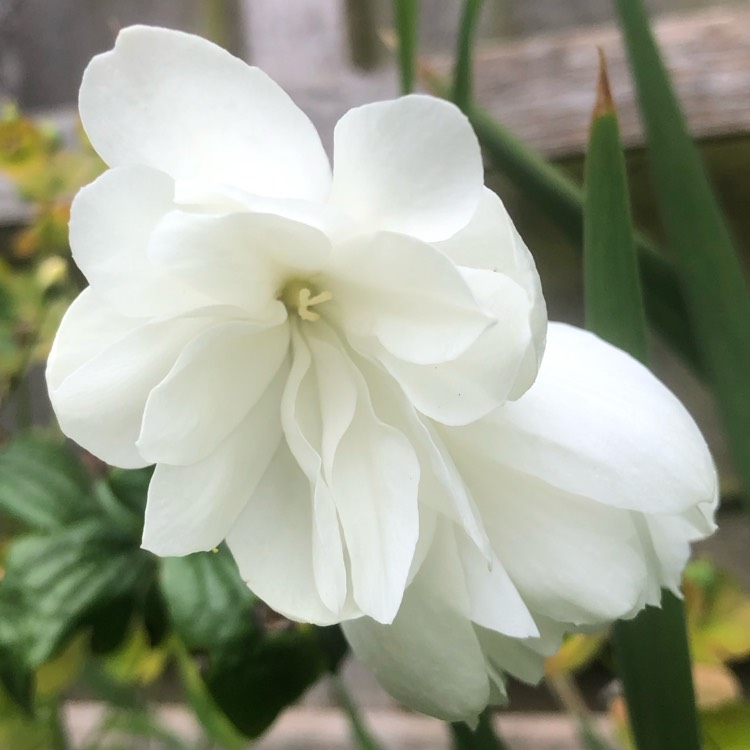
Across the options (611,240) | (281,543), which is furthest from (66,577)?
(611,240)

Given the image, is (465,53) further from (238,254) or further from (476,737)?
(476,737)

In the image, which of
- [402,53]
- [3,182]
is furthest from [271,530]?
[3,182]

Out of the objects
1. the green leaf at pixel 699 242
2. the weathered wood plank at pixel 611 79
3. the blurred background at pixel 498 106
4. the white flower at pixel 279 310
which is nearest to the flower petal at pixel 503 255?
the white flower at pixel 279 310

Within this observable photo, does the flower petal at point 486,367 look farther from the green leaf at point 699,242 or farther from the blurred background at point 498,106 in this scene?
the blurred background at point 498,106

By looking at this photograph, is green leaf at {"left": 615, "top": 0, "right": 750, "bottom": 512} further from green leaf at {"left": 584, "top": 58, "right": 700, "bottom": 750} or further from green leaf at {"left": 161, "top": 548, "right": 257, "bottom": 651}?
green leaf at {"left": 161, "top": 548, "right": 257, "bottom": 651}

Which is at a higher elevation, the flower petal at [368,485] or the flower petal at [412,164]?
the flower petal at [412,164]
